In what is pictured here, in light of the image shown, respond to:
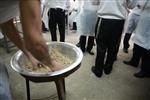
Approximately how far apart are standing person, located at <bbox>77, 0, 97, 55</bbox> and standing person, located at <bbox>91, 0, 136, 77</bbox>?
31 centimetres

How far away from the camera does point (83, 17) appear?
9.16 ft

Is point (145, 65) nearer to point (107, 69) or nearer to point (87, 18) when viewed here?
point (107, 69)

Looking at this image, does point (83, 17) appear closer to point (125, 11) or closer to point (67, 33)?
point (125, 11)

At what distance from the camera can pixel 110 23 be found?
7.38 ft

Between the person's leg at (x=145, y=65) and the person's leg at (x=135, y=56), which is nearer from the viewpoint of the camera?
the person's leg at (x=145, y=65)

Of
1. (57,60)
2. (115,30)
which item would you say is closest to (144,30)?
(115,30)

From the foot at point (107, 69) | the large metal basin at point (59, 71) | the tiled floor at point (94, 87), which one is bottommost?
the tiled floor at point (94, 87)

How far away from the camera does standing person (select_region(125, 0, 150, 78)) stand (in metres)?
2.26

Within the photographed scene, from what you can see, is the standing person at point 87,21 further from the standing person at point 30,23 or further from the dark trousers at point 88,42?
the standing person at point 30,23

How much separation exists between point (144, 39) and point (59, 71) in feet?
4.64

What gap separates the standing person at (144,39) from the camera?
226 cm

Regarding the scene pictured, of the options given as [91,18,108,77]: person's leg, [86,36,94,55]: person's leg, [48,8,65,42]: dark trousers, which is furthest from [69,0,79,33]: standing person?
[91,18,108,77]: person's leg

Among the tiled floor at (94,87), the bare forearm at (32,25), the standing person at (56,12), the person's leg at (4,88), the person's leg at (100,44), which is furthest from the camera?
the standing person at (56,12)

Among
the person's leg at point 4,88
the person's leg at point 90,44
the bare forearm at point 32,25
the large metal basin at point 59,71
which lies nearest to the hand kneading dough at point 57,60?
the large metal basin at point 59,71
